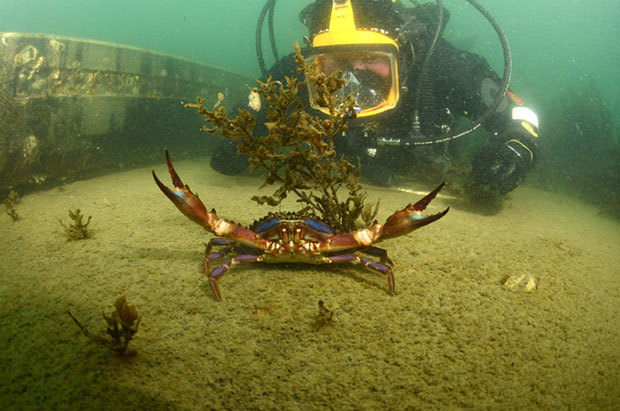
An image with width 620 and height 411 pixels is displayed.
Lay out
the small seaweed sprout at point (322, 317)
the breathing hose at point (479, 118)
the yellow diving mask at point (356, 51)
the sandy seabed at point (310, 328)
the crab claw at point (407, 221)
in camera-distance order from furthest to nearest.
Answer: the breathing hose at point (479, 118)
the yellow diving mask at point (356, 51)
the crab claw at point (407, 221)
the small seaweed sprout at point (322, 317)
the sandy seabed at point (310, 328)

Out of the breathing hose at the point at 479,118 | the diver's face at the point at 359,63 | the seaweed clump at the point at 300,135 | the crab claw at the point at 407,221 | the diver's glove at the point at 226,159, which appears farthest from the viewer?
the diver's glove at the point at 226,159

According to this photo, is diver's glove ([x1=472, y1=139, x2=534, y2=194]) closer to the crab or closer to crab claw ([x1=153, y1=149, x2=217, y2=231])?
the crab

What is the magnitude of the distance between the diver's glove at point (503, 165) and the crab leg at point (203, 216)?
14.3 ft

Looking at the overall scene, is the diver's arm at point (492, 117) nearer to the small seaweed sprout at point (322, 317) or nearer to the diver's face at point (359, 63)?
the diver's face at point (359, 63)

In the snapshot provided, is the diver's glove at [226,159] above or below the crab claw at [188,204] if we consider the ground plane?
below

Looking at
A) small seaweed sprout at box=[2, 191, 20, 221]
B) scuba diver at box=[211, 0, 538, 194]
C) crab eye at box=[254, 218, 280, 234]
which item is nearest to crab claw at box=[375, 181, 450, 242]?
crab eye at box=[254, 218, 280, 234]

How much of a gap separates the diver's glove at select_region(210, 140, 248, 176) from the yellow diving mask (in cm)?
273

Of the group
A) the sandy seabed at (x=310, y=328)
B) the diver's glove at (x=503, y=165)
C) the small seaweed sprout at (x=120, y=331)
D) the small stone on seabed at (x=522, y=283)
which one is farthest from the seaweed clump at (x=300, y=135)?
the diver's glove at (x=503, y=165)

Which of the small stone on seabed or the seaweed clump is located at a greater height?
the seaweed clump

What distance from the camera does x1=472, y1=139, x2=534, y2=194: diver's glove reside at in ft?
16.5

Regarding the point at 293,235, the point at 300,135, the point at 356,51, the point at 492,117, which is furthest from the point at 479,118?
the point at 293,235

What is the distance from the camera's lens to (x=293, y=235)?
2479 millimetres

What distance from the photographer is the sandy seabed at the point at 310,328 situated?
1606 millimetres

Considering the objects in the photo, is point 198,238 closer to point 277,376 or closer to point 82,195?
point 277,376
